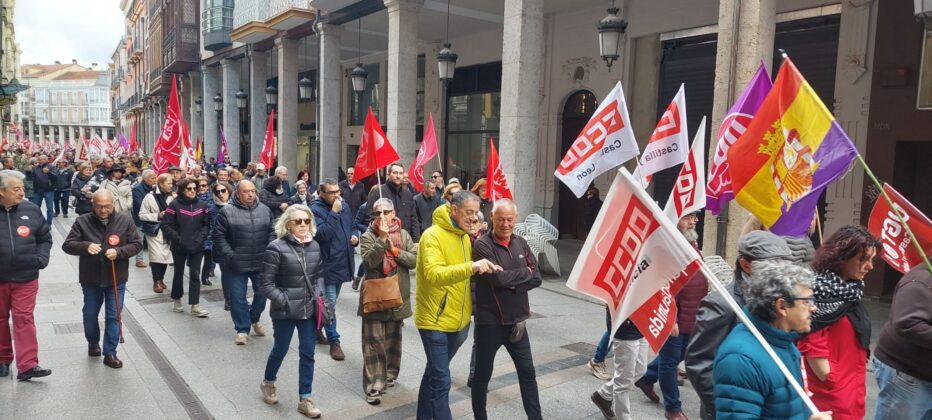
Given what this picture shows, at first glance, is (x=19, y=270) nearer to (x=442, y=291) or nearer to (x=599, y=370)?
(x=442, y=291)

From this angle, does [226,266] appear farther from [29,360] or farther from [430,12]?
[430,12]

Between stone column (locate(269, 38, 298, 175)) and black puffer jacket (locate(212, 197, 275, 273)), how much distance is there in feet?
47.2

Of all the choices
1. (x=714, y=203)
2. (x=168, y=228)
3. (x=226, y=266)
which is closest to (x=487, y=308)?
(x=714, y=203)

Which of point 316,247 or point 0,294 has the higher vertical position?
point 316,247

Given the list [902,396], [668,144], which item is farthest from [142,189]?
[902,396]

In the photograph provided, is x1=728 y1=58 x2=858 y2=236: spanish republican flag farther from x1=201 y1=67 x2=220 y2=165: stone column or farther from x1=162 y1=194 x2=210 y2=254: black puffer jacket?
x1=201 y1=67 x2=220 y2=165: stone column

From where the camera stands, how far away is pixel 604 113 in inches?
273

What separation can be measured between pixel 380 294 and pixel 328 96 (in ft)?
46.2

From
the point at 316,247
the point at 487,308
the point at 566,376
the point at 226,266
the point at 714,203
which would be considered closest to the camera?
the point at 487,308

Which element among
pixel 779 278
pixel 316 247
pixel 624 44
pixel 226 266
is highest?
pixel 624 44

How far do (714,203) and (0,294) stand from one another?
6841mm

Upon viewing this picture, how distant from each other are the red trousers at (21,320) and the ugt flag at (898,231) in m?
6.88

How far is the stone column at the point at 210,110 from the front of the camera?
2983 cm

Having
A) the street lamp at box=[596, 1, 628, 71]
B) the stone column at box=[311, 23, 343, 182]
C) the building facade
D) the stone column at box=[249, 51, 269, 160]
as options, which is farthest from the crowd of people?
the building facade
